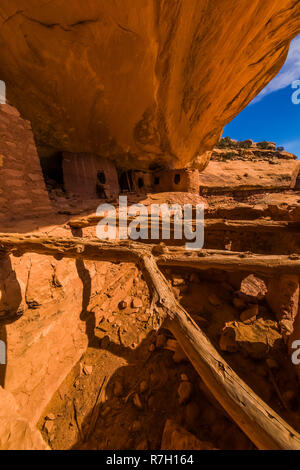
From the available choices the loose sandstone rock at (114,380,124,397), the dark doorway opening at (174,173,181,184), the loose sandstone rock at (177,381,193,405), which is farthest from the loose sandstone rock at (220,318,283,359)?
the dark doorway opening at (174,173,181,184)

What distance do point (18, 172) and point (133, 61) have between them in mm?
4099

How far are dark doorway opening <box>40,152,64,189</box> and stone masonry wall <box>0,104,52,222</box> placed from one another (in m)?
4.31

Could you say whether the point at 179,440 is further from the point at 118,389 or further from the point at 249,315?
the point at 249,315

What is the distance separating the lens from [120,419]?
2158 millimetres

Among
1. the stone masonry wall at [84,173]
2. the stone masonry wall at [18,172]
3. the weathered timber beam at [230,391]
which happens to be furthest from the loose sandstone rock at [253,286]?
the stone masonry wall at [84,173]

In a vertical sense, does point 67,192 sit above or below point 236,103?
below

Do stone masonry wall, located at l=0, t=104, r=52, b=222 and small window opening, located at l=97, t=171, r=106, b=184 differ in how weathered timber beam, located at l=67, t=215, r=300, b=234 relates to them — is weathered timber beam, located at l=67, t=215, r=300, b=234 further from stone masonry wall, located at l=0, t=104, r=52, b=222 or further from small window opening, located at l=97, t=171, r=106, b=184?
small window opening, located at l=97, t=171, r=106, b=184

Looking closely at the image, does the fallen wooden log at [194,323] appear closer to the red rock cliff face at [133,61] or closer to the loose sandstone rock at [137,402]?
the loose sandstone rock at [137,402]

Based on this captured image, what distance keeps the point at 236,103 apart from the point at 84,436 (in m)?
10.6

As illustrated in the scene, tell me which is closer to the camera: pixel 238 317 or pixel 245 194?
pixel 238 317

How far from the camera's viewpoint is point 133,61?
4355 millimetres
